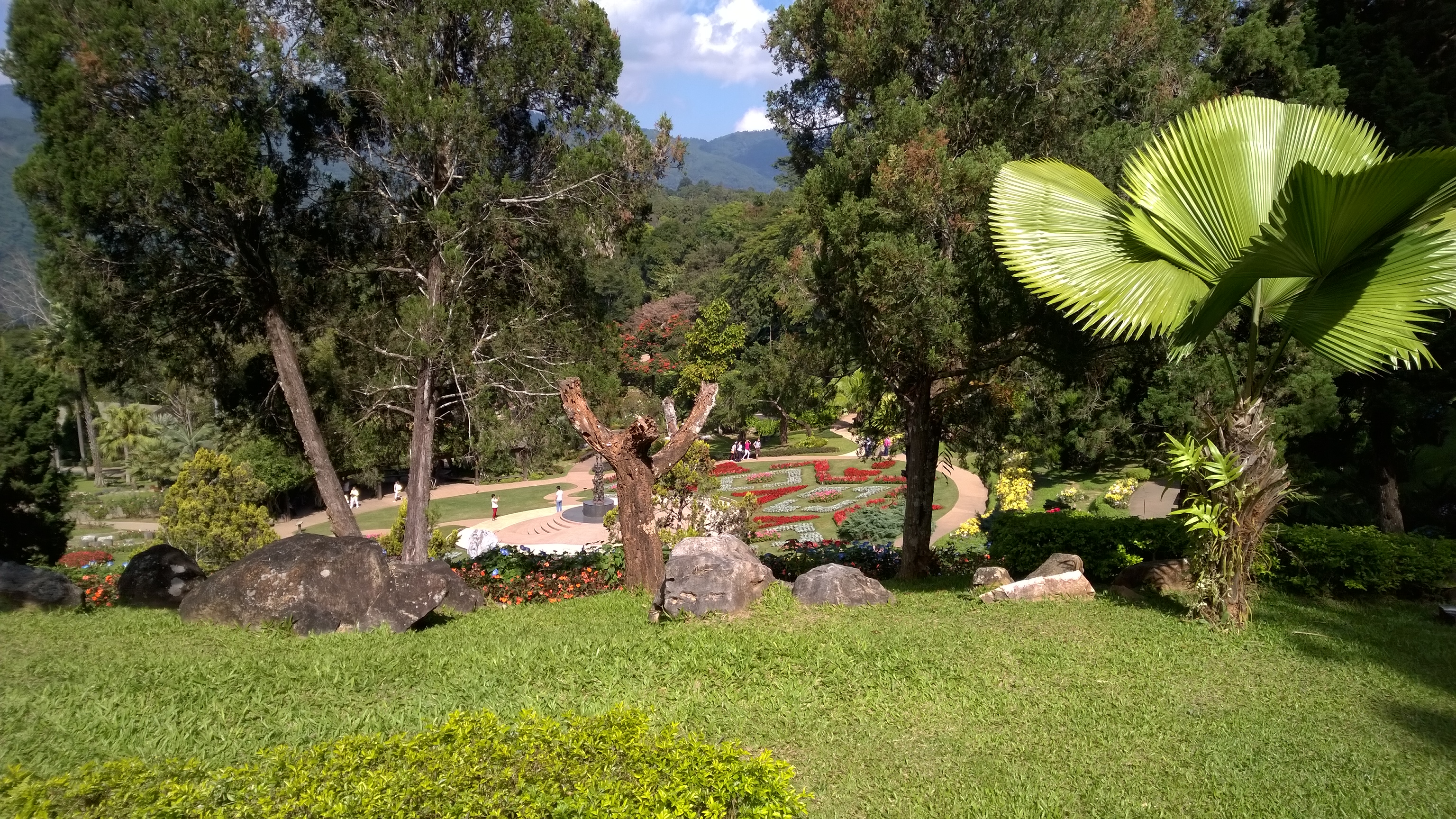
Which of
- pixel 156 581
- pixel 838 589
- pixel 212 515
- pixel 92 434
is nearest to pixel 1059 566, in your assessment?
pixel 838 589

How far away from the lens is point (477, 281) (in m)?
12.2

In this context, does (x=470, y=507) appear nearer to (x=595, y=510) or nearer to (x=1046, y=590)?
(x=595, y=510)

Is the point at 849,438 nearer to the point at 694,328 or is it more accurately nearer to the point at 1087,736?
the point at 694,328

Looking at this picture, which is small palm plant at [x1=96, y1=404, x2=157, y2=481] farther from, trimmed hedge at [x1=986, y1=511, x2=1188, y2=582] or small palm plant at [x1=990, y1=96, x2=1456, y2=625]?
small palm plant at [x1=990, y1=96, x2=1456, y2=625]

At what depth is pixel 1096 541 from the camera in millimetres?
9812

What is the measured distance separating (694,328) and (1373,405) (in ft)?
100

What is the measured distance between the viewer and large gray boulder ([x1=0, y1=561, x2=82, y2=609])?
761 cm

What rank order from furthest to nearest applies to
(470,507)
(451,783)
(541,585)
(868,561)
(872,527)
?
(470,507)
(872,527)
(868,561)
(541,585)
(451,783)

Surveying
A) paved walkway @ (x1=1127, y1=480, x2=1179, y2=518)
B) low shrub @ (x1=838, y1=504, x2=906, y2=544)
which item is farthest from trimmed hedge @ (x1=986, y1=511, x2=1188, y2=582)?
paved walkway @ (x1=1127, y1=480, x2=1179, y2=518)

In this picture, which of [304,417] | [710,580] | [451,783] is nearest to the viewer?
[451,783]

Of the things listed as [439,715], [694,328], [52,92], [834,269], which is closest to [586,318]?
[834,269]

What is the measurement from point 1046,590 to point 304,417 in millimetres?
9314

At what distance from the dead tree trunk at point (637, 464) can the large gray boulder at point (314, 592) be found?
2222 mm

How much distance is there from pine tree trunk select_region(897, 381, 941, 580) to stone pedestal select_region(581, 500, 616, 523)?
1513cm
